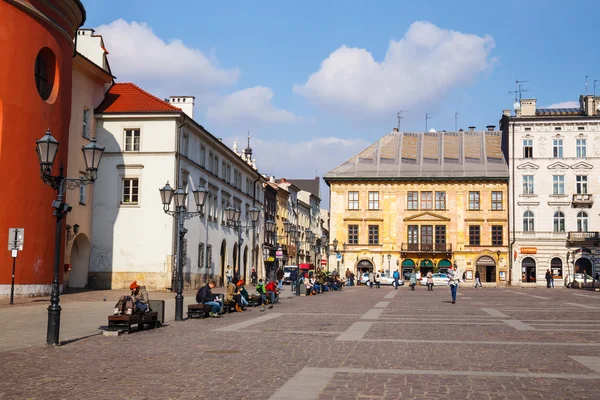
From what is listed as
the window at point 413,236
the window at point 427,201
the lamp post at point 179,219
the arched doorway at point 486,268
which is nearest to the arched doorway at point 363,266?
the window at point 413,236

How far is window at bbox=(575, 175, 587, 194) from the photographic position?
73.2m

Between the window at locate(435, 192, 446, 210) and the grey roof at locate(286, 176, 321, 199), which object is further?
the grey roof at locate(286, 176, 321, 199)

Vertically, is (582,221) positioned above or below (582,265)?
above

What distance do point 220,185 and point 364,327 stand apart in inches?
1431

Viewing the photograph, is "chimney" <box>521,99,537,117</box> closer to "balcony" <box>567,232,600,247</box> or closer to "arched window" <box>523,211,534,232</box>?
"arched window" <box>523,211,534,232</box>

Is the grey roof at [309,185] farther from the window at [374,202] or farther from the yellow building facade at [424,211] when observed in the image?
the window at [374,202]

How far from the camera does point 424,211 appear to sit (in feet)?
256

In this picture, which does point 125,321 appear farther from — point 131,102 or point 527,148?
point 527,148

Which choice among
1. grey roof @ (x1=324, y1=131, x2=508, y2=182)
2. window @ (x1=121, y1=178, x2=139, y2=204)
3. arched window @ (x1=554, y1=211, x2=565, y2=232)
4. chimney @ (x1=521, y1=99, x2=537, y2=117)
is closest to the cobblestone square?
window @ (x1=121, y1=178, x2=139, y2=204)

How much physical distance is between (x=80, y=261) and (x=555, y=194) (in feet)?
166

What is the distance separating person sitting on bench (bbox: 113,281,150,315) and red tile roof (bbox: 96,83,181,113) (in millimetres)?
25330

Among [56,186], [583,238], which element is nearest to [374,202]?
[583,238]

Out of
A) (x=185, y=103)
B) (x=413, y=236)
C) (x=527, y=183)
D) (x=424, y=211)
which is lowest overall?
(x=413, y=236)

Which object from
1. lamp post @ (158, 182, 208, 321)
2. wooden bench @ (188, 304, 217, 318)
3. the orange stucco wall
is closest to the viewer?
lamp post @ (158, 182, 208, 321)
